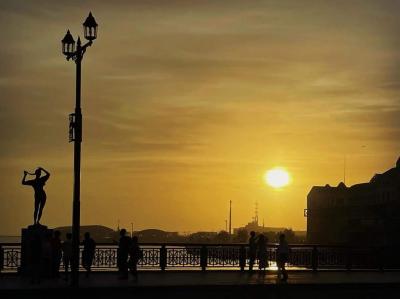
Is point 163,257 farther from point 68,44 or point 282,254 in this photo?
point 68,44

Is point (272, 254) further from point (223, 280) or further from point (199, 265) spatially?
point (223, 280)

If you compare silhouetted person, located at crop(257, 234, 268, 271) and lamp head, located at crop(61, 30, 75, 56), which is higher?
lamp head, located at crop(61, 30, 75, 56)

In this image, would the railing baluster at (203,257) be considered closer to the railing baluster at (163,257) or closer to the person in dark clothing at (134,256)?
the railing baluster at (163,257)

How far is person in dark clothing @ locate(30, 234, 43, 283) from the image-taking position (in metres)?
28.1

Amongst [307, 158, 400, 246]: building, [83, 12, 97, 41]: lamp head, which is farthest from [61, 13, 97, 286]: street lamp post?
[307, 158, 400, 246]: building

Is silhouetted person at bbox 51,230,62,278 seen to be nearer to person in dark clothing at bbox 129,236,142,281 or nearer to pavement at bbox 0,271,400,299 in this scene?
pavement at bbox 0,271,400,299

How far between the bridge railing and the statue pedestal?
3.87 feet

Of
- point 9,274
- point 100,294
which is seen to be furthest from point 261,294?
point 9,274

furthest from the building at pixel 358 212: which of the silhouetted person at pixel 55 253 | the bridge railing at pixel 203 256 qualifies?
the silhouetted person at pixel 55 253

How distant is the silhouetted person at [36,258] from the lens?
28059 millimetres

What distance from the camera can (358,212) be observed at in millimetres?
114438

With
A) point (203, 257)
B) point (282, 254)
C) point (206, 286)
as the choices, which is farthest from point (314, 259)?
point (206, 286)

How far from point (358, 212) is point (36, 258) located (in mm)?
91126

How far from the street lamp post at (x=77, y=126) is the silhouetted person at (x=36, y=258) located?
196cm
